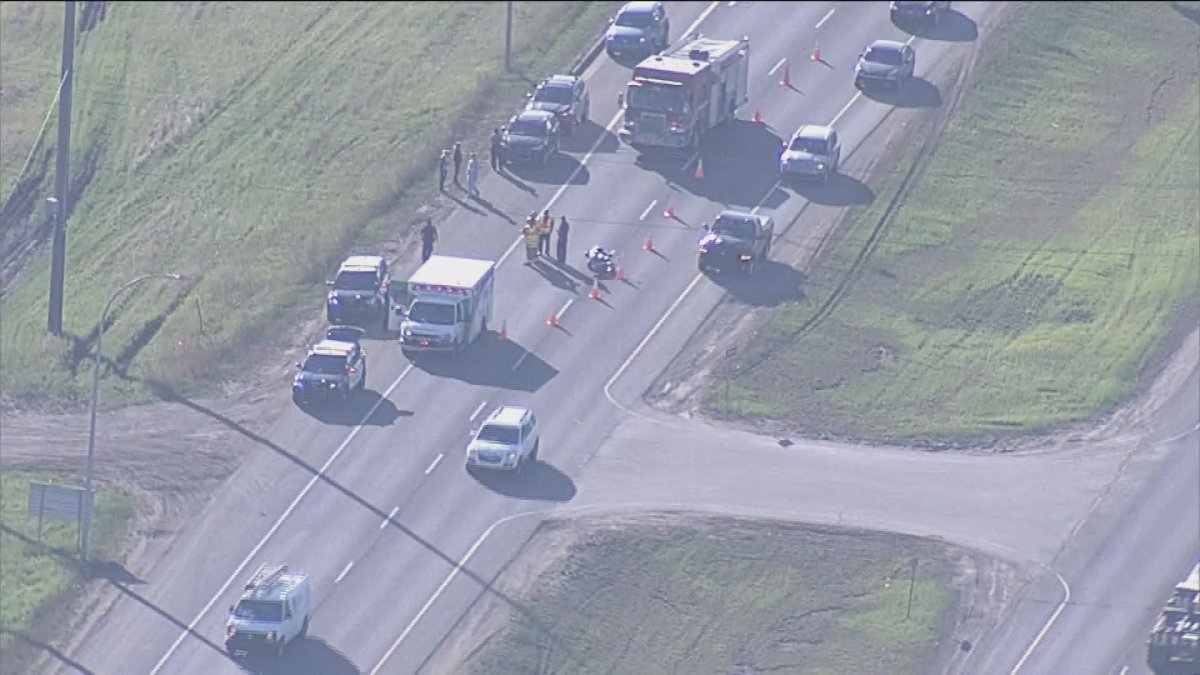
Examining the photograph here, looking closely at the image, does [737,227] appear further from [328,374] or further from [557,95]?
[328,374]

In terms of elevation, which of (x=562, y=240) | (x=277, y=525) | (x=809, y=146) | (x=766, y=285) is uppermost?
(x=809, y=146)

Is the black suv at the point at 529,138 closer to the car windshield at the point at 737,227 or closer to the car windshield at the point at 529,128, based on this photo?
the car windshield at the point at 529,128

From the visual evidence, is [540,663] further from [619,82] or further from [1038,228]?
[619,82]

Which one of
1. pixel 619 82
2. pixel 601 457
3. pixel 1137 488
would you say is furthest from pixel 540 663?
pixel 619 82

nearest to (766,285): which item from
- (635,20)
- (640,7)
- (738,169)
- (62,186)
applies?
(738,169)

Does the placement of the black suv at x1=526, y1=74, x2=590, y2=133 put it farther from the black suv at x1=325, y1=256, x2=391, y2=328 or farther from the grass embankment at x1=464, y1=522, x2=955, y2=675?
the grass embankment at x1=464, y1=522, x2=955, y2=675

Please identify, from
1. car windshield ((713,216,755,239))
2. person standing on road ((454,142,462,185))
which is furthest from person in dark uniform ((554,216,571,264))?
person standing on road ((454,142,462,185))

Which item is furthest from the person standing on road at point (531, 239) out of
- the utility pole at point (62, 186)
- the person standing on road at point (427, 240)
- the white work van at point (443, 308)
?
the utility pole at point (62, 186)
